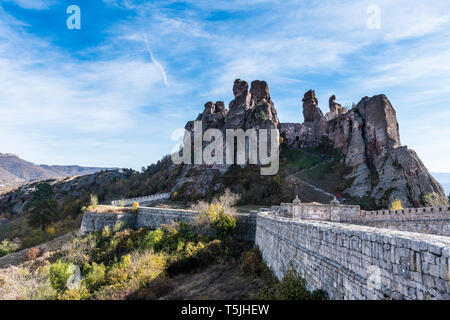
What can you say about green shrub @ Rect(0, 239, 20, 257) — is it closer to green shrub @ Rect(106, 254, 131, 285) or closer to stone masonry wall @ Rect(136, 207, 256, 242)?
stone masonry wall @ Rect(136, 207, 256, 242)

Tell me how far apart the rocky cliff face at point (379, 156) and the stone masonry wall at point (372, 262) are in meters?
33.3

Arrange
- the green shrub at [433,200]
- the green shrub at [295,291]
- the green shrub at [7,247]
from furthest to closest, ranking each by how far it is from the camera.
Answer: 1. the green shrub at [7,247]
2. the green shrub at [433,200]
3. the green shrub at [295,291]

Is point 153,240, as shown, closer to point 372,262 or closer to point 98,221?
point 98,221

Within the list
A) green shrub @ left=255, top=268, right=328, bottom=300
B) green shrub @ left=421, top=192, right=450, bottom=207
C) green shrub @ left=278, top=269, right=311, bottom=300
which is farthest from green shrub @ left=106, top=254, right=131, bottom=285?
green shrub @ left=421, top=192, right=450, bottom=207

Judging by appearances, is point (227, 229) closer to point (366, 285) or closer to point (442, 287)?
point (366, 285)

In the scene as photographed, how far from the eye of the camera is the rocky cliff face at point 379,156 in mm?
36188

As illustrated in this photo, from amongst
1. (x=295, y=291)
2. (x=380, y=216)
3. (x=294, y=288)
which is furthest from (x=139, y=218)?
(x=295, y=291)

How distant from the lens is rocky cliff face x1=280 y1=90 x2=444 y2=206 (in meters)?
36.2

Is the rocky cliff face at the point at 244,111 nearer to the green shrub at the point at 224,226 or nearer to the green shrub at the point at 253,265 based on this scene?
Result: the green shrub at the point at 224,226

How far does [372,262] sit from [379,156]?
43812mm

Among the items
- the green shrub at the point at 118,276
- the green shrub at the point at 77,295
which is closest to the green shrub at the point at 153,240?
the green shrub at the point at 118,276

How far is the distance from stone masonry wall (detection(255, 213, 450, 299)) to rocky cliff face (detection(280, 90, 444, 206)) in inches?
1312
